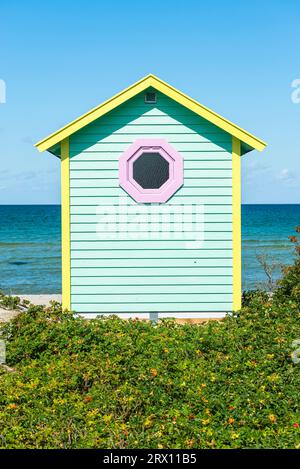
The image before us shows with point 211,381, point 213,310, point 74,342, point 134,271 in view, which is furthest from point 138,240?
point 211,381

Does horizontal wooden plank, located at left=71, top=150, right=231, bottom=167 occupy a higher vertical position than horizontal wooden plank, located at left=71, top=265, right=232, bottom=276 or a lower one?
higher

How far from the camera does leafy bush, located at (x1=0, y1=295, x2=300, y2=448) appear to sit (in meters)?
6.04

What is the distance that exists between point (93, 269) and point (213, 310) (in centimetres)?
207

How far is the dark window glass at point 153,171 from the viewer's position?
411 inches

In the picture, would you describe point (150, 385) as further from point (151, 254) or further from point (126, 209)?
point (126, 209)

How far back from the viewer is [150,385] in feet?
23.0

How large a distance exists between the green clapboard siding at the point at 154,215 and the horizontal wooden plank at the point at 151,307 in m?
0.02

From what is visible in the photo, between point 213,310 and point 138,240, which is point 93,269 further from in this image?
point 213,310

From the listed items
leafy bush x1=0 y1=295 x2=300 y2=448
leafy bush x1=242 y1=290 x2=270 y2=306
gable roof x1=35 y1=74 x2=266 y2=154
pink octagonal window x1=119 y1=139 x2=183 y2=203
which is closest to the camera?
leafy bush x1=0 y1=295 x2=300 y2=448

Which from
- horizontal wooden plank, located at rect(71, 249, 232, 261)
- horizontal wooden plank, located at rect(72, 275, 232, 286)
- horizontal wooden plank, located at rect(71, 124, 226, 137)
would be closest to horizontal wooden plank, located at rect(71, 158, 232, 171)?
horizontal wooden plank, located at rect(71, 124, 226, 137)

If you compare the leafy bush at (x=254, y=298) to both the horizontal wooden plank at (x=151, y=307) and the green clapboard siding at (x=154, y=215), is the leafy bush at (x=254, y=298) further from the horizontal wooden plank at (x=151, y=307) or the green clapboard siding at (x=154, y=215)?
the green clapboard siding at (x=154, y=215)

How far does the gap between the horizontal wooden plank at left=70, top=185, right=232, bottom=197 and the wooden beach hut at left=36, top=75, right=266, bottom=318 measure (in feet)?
0.05

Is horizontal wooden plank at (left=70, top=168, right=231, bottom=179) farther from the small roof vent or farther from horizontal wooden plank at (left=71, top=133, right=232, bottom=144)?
the small roof vent

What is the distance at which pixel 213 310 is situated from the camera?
10.5 metres
